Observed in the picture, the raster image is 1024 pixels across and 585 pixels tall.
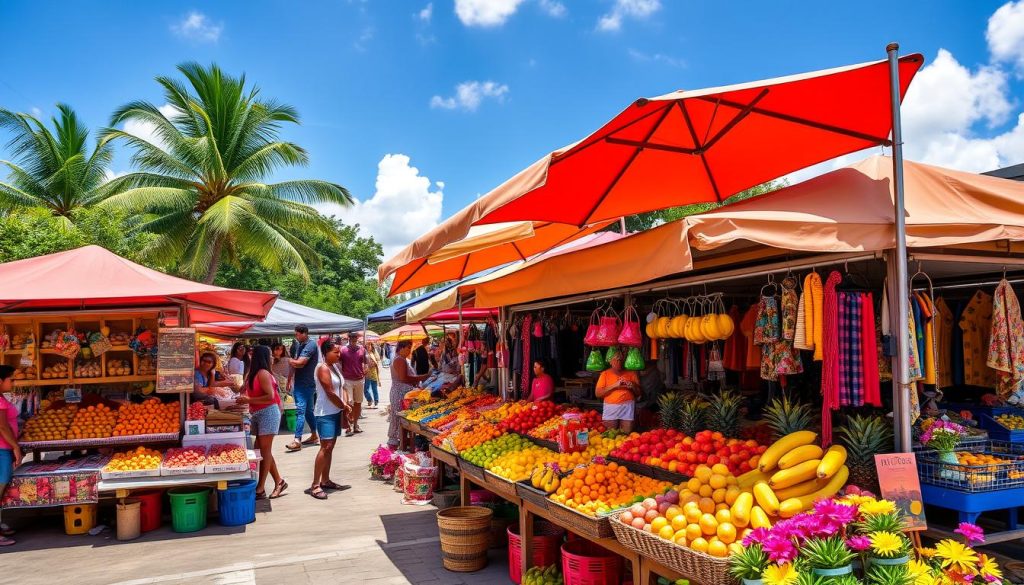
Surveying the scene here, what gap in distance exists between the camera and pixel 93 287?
730 centimetres

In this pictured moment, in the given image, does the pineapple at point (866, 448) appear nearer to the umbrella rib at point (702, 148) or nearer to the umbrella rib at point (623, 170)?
the umbrella rib at point (702, 148)

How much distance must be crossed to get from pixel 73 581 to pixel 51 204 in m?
20.3

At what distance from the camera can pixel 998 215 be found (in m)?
4.46

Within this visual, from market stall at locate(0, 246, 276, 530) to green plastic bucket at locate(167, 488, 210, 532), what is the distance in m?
0.22

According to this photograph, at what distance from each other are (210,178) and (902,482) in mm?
22228

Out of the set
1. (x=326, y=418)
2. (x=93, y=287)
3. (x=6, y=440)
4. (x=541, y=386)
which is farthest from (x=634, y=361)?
(x=6, y=440)

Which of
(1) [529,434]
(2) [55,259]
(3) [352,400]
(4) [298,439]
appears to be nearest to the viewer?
(1) [529,434]

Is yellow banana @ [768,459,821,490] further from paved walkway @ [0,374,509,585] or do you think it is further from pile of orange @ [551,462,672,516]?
paved walkway @ [0,374,509,585]

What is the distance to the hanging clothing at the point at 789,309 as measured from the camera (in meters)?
4.70

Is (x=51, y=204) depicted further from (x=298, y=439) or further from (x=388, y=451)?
(x=388, y=451)

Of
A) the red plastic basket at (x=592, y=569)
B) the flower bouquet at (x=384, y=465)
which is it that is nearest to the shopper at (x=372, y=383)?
the flower bouquet at (x=384, y=465)

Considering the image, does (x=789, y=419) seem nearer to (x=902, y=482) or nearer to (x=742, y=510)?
(x=902, y=482)

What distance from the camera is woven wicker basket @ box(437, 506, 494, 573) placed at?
5910 mm

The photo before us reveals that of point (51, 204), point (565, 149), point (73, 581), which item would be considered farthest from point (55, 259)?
point (51, 204)
